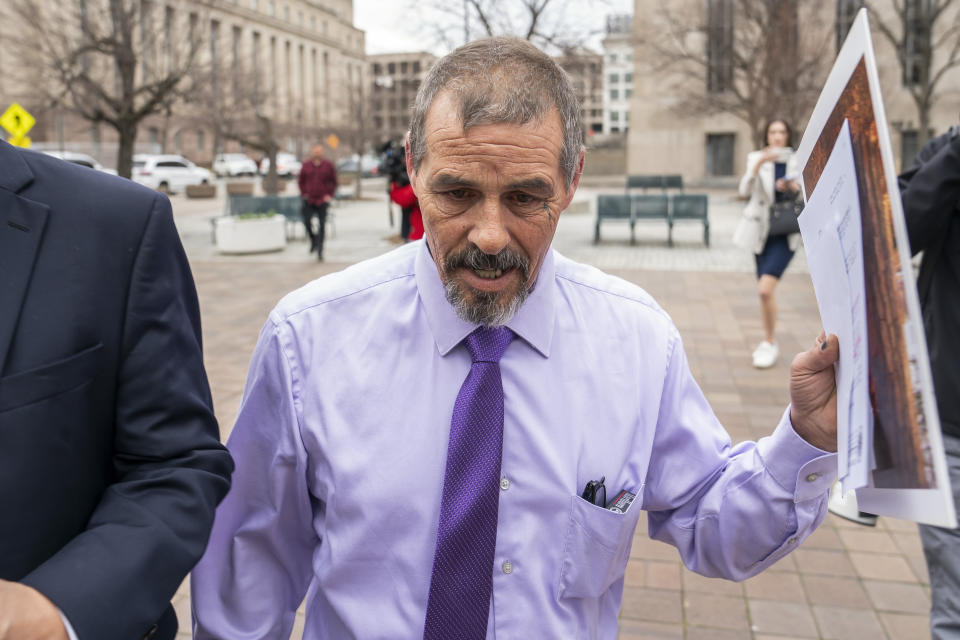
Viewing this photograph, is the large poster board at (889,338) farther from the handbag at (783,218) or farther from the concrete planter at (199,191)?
the concrete planter at (199,191)

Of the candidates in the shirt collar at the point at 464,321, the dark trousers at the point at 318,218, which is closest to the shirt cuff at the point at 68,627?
the shirt collar at the point at 464,321

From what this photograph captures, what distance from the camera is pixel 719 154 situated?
3969cm

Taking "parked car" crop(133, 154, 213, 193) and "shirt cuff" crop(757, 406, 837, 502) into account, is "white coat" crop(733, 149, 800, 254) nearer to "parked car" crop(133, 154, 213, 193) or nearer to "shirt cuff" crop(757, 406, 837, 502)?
"shirt cuff" crop(757, 406, 837, 502)

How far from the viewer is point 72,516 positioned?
4.48 feet

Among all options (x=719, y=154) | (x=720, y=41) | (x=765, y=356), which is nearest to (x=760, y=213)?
(x=765, y=356)

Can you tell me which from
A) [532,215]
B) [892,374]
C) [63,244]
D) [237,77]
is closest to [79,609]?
[63,244]

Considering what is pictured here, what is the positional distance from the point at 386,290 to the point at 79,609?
0.78m

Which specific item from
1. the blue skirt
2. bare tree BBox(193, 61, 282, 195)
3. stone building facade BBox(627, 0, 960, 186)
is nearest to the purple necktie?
the blue skirt

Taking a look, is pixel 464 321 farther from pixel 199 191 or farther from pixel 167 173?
pixel 167 173

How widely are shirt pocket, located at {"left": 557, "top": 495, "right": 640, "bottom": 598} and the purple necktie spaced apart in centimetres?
14

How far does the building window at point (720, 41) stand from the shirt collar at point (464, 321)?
2565 cm

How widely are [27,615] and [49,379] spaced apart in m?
0.34

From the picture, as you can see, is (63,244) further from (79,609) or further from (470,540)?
(470,540)

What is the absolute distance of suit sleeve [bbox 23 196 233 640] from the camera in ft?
4.13
